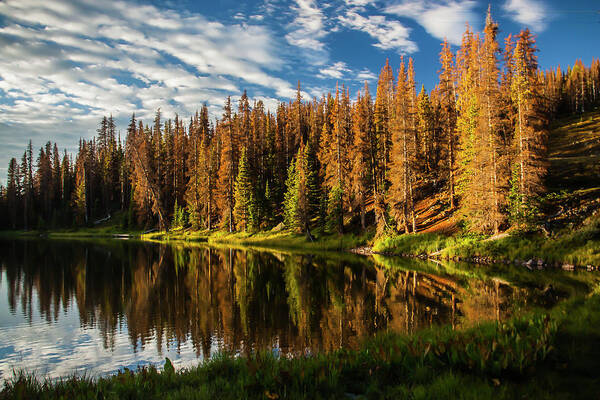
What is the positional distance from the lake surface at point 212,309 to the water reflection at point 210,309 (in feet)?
0.16

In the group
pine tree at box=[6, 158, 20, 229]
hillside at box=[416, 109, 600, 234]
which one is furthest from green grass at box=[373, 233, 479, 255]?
pine tree at box=[6, 158, 20, 229]

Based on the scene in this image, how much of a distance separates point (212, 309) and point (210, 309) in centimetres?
9

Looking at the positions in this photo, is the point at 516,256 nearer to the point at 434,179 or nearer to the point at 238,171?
the point at 434,179

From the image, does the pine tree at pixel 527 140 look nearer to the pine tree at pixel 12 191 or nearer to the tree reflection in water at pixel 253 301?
the tree reflection in water at pixel 253 301

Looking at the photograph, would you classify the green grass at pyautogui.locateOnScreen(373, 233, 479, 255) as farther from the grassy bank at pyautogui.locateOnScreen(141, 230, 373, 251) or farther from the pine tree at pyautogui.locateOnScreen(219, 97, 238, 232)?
the pine tree at pyautogui.locateOnScreen(219, 97, 238, 232)

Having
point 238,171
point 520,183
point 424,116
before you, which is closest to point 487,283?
point 520,183

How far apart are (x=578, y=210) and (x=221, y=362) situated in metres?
31.1

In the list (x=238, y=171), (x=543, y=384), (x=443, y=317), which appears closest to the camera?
(x=543, y=384)

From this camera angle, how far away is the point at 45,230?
283 ft

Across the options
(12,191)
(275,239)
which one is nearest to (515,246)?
(275,239)

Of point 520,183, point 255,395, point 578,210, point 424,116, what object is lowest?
point 255,395

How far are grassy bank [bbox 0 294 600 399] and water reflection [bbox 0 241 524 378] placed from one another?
161 inches

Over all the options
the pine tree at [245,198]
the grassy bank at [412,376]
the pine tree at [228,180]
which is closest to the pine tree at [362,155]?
the pine tree at [245,198]

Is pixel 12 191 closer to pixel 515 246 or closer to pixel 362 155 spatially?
pixel 362 155
